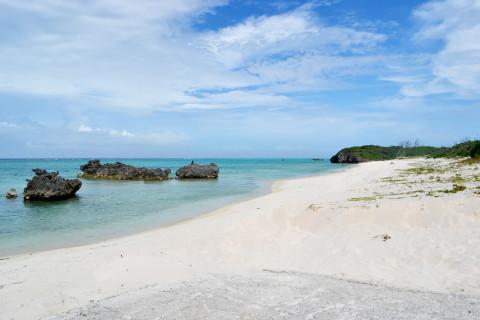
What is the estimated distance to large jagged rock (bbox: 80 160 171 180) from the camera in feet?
196

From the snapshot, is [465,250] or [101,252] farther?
[101,252]

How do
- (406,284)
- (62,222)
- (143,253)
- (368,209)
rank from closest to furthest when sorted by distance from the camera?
1. (406,284)
2. (143,253)
3. (368,209)
4. (62,222)

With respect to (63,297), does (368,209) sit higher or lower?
higher

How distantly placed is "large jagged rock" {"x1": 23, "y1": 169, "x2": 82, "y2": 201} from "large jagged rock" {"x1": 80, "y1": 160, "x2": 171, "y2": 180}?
81.5 feet

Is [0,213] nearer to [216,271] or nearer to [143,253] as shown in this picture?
[143,253]

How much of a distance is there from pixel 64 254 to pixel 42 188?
21.6 m

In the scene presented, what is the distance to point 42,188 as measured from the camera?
1265 inches

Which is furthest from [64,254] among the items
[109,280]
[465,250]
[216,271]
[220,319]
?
[465,250]

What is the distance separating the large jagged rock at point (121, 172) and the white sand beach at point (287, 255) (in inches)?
1714

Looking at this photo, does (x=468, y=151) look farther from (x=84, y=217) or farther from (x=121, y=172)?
(x=84, y=217)

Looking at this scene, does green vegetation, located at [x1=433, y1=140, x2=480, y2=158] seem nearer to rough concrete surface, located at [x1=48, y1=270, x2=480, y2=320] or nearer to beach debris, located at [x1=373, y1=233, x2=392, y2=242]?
beach debris, located at [x1=373, y1=233, x2=392, y2=242]

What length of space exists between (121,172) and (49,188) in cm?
2916

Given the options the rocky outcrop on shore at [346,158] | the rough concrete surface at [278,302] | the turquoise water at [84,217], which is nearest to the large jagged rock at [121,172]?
the turquoise water at [84,217]

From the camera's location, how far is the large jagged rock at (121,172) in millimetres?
59625
